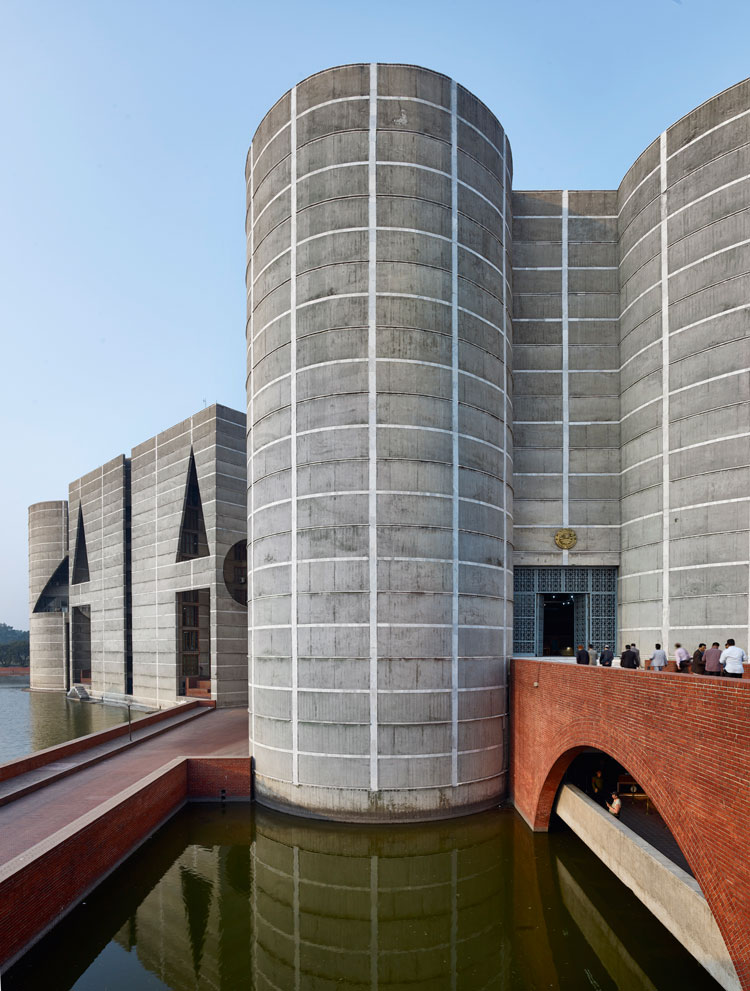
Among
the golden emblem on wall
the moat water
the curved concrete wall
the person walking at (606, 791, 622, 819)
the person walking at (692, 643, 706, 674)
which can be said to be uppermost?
the curved concrete wall

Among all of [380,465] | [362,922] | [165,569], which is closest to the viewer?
[362,922]

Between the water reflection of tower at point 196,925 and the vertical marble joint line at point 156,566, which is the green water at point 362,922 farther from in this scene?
the vertical marble joint line at point 156,566

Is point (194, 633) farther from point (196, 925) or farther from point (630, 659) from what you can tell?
point (630, 659)

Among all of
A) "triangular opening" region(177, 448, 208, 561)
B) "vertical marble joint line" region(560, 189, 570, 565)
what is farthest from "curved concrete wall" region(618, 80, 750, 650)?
"triangular opening" region(177, 448, 208, 561)

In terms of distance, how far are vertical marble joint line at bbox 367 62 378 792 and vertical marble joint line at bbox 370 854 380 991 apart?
3.42 m

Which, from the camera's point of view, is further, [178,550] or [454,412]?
[178,550]

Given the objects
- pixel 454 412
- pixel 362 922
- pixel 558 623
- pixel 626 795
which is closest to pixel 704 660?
pixel 626 795

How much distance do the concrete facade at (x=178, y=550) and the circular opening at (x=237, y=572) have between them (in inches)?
48.1

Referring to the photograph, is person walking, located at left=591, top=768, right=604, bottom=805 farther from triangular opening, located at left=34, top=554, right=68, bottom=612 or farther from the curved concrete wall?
triangular opening, located at left=34, top=554, right=68, bottom=612

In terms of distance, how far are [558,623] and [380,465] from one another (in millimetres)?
15115

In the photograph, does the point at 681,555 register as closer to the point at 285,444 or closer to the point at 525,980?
the point at 285,444

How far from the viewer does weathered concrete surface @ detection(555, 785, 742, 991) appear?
11.8m

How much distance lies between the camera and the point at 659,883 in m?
13.9

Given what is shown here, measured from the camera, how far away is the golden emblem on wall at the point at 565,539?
1143 inches
